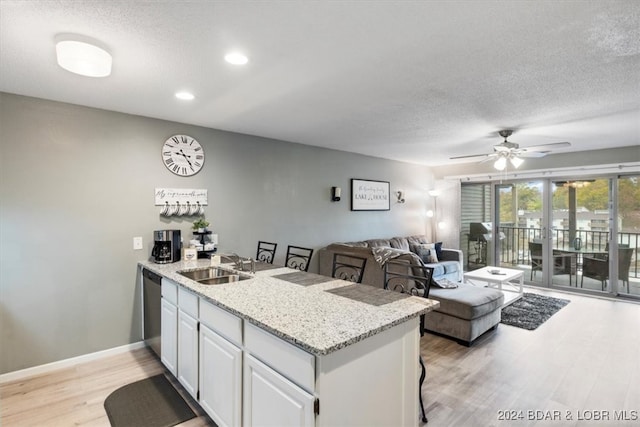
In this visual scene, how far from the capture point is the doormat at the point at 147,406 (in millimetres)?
2225

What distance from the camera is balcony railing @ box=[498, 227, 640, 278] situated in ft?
16.7

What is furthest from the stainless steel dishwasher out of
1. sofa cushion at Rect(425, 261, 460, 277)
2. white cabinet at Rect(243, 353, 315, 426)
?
sofa cushion at Rect(425, 261, 460, 277)

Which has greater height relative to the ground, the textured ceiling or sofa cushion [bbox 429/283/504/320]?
the textured ceiling

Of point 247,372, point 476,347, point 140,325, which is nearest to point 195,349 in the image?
point 247,372

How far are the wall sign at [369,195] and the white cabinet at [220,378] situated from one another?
386 centimetres

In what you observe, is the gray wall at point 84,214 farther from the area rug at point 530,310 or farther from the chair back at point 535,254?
the chair back at point 535,254

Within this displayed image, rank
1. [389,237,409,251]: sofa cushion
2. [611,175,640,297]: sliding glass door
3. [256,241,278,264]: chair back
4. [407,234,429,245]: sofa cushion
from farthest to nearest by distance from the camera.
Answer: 1. [407,234,429,245]: sofa cushion
2. [389,237,409,251]: sofa cushion
3. [611,175,640,297]: sliding glass door
4. [256,241,278,264]: chair back

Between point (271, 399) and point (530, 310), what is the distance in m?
4.36

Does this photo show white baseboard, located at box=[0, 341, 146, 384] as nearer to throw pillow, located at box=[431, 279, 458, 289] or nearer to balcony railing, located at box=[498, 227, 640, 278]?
throw pillow, located at box=[431, 279, 458, 289]

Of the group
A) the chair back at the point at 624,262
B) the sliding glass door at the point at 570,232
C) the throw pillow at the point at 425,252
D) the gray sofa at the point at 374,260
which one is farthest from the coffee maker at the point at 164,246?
the chair back at the point at 624,262

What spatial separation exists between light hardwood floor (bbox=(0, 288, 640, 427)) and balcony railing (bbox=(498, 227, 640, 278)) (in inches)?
77.2

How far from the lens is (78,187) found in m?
3.01

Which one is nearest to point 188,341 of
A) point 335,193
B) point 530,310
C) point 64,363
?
point 64,363

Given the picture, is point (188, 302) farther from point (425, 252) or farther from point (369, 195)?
point (425, 252)
